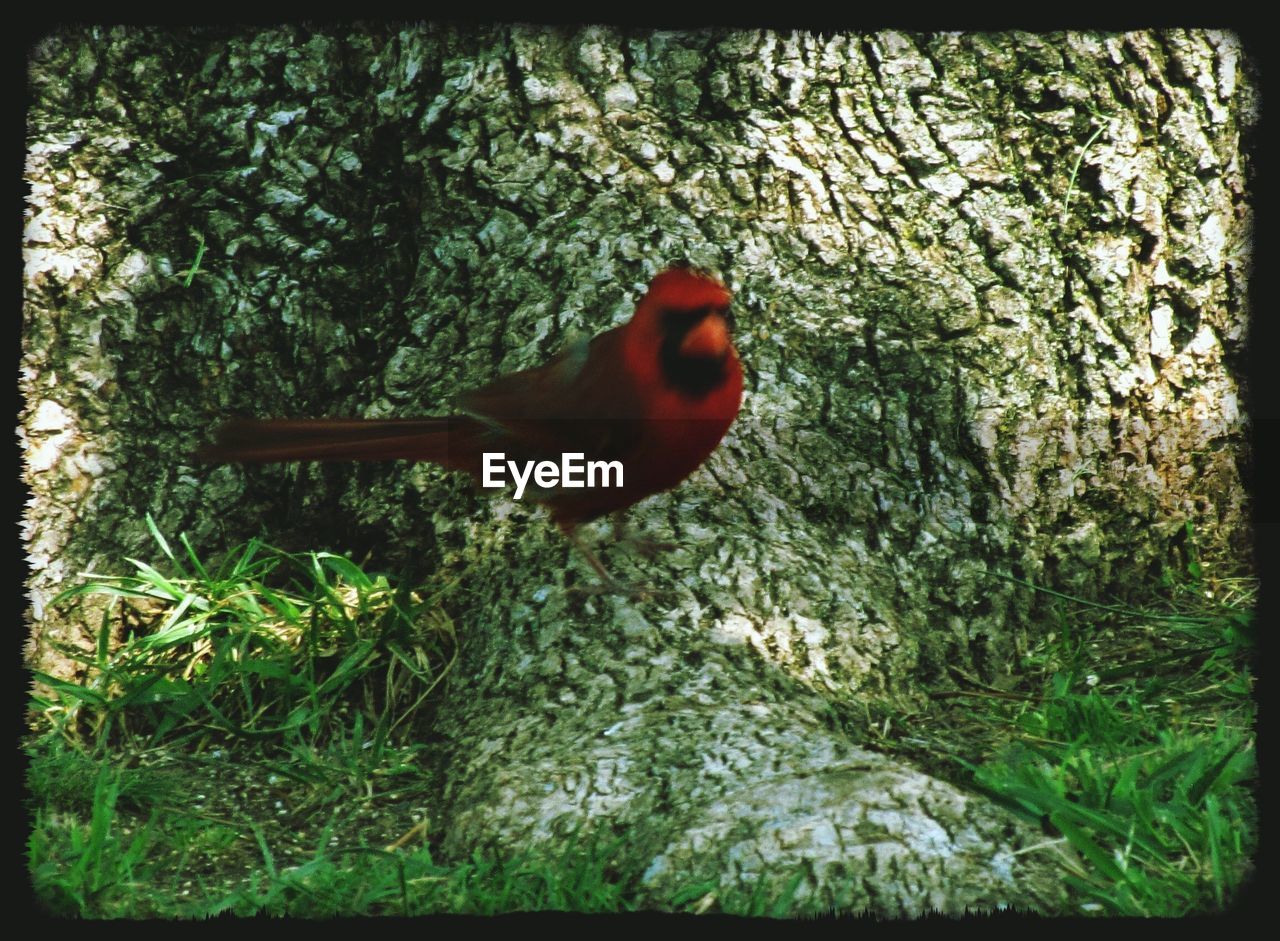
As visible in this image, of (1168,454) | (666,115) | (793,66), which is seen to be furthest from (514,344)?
(1168,454)

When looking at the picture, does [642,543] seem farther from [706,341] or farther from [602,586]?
[706,341]

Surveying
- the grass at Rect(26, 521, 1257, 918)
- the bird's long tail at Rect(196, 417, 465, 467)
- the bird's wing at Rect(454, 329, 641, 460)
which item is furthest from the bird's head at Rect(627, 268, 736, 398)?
the grass at Rect(26, 521, 1257, 918)

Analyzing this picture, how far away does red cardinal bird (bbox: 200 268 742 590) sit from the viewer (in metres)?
3.26

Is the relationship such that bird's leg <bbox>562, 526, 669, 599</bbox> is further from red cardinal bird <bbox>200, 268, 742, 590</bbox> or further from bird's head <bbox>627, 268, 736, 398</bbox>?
bird's head <bbox>627, 268, 736, 398</bbox>

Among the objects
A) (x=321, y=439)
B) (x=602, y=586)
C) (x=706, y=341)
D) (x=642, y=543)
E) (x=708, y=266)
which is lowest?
(x=602, y=586)

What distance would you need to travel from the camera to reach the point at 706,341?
325 centimetres

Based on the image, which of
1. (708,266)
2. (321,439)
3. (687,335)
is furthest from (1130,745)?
(321,439)

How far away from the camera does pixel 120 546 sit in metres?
4.20

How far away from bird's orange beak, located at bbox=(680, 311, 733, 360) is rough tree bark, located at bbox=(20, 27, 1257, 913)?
0.75m

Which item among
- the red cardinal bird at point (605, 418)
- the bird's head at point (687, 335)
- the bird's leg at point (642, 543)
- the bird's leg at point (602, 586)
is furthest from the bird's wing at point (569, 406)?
the bird's leg at point (642, 543)

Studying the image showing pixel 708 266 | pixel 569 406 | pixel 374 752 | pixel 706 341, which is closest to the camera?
pixel 706 341

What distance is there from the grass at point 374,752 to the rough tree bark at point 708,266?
19cm

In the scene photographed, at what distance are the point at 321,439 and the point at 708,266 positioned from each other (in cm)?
146

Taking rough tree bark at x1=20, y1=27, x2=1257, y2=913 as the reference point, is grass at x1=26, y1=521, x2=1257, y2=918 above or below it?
below
